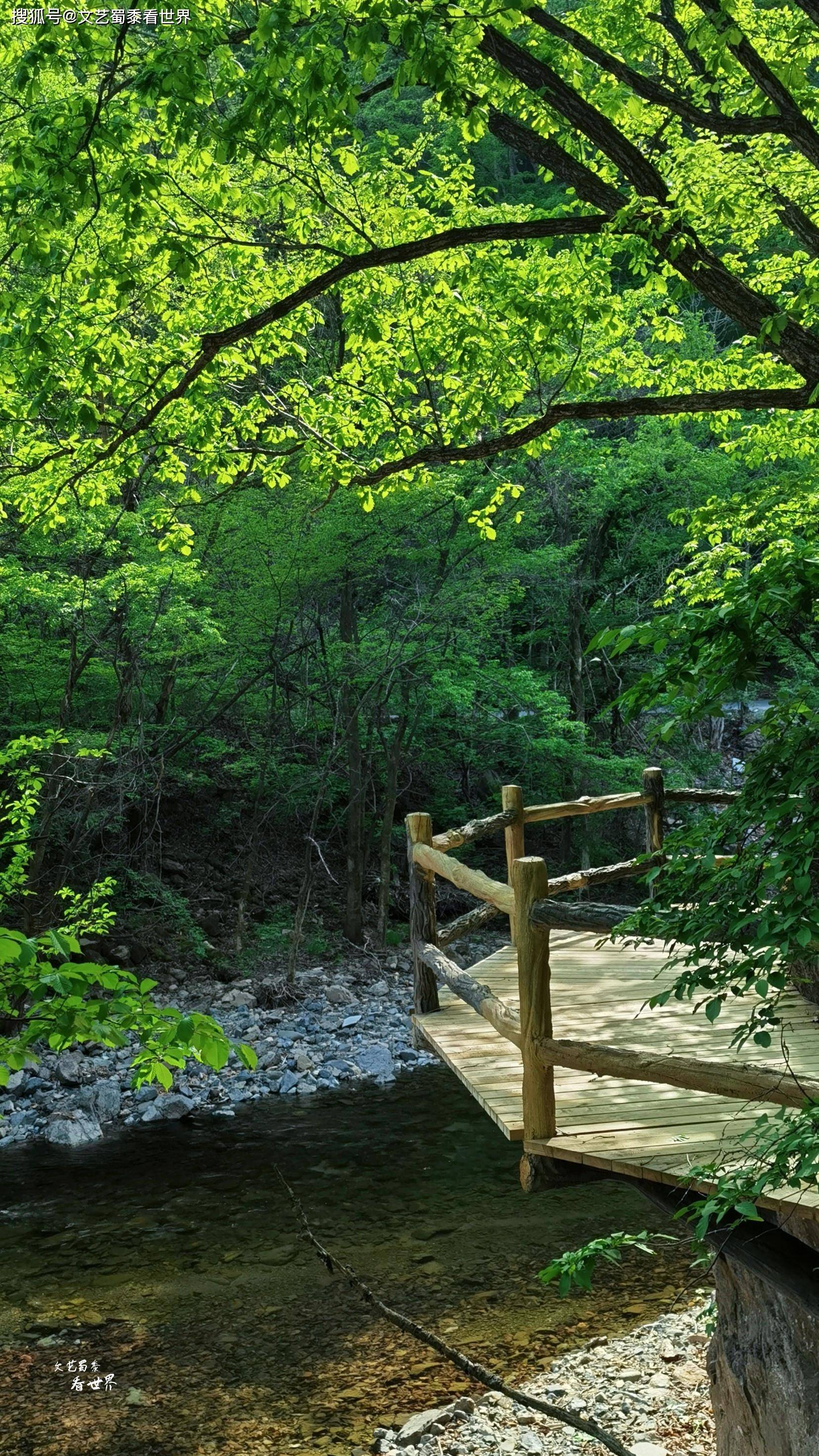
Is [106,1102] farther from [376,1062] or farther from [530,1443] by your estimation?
[530,1443]

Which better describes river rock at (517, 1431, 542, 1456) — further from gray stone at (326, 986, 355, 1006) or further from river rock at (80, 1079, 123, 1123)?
gray stone at (326, 986, 355, 1006)

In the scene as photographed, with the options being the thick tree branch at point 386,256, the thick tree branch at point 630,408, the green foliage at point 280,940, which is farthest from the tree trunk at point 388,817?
the thick tree branch at point 386,256

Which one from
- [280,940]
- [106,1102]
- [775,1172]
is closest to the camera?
[775,1172]

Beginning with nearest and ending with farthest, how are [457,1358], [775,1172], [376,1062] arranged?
[775,1172]
[457,1358]
[376,1062]

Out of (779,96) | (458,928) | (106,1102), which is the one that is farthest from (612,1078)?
(106,1102)

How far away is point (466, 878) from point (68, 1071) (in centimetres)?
781

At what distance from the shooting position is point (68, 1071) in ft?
38.3

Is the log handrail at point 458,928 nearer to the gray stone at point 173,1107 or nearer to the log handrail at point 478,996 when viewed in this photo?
the log handrail at point 478,996

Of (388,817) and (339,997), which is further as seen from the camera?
(388,817)

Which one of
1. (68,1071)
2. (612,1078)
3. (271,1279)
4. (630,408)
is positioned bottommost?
(271,1279)

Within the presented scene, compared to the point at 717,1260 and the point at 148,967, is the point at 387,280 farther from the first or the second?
the point at 148,967

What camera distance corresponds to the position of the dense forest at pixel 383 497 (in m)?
3.49

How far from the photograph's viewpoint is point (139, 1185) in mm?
9227

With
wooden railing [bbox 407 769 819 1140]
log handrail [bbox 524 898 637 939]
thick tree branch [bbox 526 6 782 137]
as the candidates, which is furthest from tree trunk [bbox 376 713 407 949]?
log handrail [bbox 524 898 637 939]
